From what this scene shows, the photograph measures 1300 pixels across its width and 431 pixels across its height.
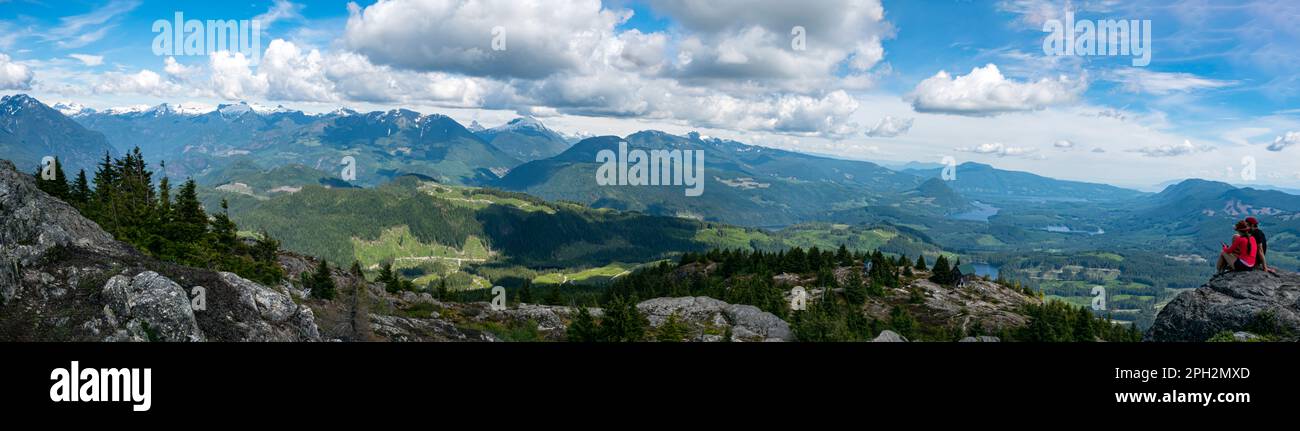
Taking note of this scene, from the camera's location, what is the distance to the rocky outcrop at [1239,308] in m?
25.9

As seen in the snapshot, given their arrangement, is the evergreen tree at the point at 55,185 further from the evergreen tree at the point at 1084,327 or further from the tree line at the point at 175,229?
the evergreen tree at the point at 1084,327

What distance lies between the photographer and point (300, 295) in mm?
48750

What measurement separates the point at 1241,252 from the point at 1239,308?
295 cm

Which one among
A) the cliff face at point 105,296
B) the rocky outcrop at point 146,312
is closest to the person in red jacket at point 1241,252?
the cliff face at point 105,296

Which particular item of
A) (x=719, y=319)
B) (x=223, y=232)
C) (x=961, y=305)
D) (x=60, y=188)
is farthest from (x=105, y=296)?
(x=961, y=305)

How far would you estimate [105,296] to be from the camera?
22.4 meters

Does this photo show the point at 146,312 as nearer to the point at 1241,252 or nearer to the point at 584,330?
the point at 584,330

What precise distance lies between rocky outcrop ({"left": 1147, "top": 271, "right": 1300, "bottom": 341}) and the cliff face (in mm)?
44894

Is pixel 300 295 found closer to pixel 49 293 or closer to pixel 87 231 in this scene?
pixel 87 231

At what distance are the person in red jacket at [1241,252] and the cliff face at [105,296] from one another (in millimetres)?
45937

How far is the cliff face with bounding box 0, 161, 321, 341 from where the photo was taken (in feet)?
69.5
